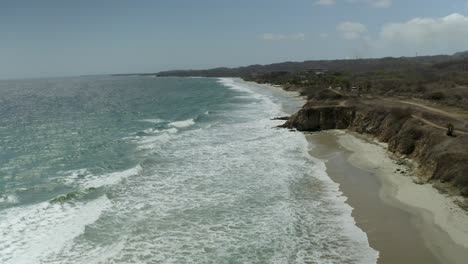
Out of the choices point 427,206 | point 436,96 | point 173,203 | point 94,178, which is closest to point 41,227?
point 173,203

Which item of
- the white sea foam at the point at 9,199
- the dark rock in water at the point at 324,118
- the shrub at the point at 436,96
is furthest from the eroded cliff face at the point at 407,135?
the white sea foam at the point at 9,199

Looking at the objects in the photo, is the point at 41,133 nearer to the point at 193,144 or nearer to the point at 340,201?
the point at 193,144

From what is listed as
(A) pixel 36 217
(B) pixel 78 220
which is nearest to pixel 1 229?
(A) pixel 36 217

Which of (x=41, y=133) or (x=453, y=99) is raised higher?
(x=453, y=99)

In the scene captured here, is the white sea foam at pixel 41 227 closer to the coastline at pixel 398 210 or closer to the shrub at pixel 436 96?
the coastline at pixel 398 210

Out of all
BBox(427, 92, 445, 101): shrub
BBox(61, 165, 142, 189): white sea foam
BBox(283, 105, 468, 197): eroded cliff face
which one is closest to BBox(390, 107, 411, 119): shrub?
BBox(283, 105, 468, 197): eroded cliff face

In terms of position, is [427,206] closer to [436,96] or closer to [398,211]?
[398,211]

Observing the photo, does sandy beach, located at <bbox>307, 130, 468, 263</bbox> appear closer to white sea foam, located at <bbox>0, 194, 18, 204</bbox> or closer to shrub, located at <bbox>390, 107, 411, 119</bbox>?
shrub, located at <bbox>390, 107, 411, 119</bbox>
